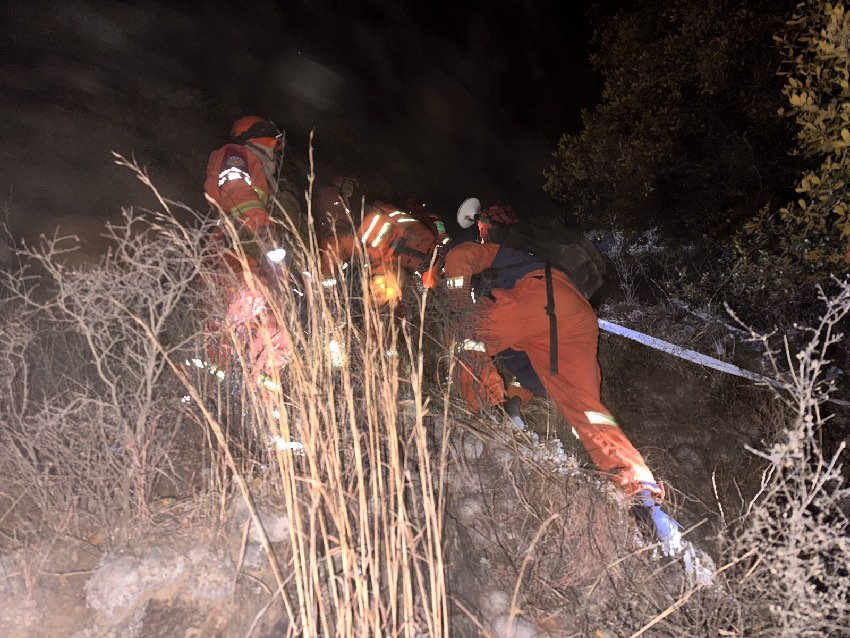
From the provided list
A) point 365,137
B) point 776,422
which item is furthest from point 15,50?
point 776,422

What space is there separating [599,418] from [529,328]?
679mm

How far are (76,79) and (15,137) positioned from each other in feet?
5.43

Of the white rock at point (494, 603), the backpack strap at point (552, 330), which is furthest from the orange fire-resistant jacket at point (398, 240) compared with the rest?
the white rock at point (494, 603)

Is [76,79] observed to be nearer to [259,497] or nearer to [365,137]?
[365,137]

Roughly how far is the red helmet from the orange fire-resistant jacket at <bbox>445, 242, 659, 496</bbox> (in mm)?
1335

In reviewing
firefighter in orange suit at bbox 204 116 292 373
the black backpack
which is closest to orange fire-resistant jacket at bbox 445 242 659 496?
the black backpack

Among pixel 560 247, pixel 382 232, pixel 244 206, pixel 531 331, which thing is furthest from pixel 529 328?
pixel 244 206

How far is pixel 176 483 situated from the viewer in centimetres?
210

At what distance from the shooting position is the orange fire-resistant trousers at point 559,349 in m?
3.08

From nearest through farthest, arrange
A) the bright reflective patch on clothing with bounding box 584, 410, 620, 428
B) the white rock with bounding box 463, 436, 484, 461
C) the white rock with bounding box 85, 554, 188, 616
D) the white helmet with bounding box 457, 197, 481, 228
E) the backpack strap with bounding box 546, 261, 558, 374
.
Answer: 1. the white rock with bounding box 85, 554, 188, 616
2. the white rock with bounding box 463, 436, 484, 461
3. the bright reflective patch on clothing with bounding box 584, 410, 620, 428
4. the backpack strap with bounding box 546, 261, 558, 374
5. the white helmet with bounding box 457, 197, 481, 228

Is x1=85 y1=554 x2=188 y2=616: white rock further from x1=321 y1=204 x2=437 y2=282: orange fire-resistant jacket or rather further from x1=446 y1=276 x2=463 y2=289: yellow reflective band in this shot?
x1=321 y1=204 x2=437 y2=282: orange fire-resistant jacket

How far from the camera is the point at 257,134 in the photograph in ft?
12.3

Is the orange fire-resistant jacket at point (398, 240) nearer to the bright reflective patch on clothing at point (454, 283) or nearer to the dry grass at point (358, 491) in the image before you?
the bright reflective patch on clothing at point (454, 283)

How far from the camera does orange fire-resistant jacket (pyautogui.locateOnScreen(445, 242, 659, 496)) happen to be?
127 inches
